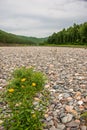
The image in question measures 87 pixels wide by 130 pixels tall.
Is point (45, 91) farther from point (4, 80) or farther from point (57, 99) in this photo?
point (4, 80)

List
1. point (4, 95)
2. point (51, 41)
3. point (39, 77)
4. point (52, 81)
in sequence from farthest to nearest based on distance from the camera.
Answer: point (51, 41) < point (52, 81) < point (39, 77) < point (4, 95)

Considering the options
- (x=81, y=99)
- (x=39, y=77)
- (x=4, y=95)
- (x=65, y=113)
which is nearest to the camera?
(x=65, y=113)

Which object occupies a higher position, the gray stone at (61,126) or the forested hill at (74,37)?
the forested hill at (74,37)

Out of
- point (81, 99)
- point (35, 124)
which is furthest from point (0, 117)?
point (81, 99)

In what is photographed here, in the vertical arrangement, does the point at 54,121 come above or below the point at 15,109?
below

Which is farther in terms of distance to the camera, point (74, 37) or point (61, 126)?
point (74, 37)

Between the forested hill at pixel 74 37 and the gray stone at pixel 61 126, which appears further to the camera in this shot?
the forested hill at pixel 74 37

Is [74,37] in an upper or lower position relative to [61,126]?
upper

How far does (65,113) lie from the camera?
5859mm

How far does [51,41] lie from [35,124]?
98085mm

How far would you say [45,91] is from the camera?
302 inches

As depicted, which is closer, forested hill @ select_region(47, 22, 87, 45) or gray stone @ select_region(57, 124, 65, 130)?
gray stone @ select_region(57, 124, 65, 130)

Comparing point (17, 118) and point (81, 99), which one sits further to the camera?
point (81, 99)

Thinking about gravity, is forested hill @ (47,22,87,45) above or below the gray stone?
above
